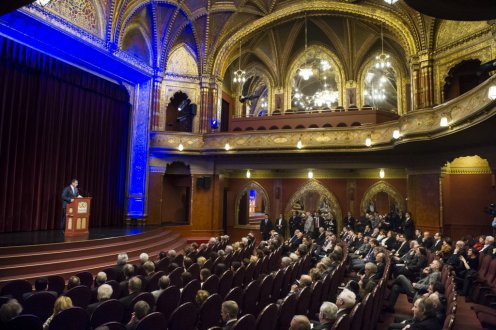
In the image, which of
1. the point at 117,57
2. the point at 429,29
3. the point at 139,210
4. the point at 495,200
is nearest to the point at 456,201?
the point at 495,200

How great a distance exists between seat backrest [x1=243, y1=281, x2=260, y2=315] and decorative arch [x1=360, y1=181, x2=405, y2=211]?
12.6 meters

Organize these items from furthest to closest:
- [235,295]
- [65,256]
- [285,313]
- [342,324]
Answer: [65,256] → [235,295] → [285,313] → [342,324]

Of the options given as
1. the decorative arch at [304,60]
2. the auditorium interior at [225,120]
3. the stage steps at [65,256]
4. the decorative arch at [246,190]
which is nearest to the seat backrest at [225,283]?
the stage steps at [65,256]

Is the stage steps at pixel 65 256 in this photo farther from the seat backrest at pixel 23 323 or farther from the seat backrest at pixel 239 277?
the seat backrest at pixel 23 323

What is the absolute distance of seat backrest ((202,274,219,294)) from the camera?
543 centimetres

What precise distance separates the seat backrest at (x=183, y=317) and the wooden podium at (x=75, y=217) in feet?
25.8

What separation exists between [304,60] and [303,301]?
1642 cm

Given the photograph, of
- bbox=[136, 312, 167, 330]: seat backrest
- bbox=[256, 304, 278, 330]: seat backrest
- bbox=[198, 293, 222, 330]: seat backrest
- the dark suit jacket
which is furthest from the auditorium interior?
bbox=[256, 304, 278, 330]: seat backrest

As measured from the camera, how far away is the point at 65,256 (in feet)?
28.4

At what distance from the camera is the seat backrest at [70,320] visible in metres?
3.40

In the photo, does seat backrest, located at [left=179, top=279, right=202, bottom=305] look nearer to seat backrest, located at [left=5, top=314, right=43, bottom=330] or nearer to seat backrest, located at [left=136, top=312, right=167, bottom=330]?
seat backrest, located at [left=136, top=312, right=167, bottom=330]

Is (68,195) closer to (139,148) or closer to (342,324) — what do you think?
(139,148)

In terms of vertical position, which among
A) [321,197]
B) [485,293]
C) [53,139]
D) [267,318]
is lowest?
[485,293]

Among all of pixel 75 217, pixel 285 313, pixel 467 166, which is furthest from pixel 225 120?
pixel 285 313
